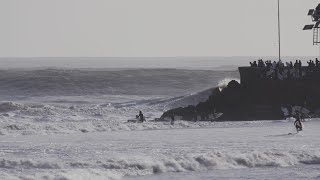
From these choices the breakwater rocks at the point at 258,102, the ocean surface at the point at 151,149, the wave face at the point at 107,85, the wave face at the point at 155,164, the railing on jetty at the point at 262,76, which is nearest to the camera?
the wave face at the point at 155,164

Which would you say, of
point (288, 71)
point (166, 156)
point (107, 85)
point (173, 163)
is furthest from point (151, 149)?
point (107, 85)

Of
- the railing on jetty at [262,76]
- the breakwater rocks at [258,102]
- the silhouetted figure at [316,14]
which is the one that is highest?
the silhouetted figure at [316,14]

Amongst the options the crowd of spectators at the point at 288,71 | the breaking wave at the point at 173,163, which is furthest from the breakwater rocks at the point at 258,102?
the breaking wave at the point at 173,163

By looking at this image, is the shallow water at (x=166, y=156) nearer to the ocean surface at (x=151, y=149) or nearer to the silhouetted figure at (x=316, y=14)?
the ocean surface at (x=151, y=149)

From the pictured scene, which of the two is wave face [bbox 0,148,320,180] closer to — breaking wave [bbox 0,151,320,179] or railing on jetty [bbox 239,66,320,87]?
breaking wave [bbox 0,151,320,179]

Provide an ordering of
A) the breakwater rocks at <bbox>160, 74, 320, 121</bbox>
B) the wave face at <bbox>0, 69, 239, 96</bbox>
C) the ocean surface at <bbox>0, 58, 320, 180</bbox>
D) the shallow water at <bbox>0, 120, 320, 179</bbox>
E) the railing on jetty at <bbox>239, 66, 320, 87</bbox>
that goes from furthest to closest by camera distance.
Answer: the wave face at <bbox>0, 69, 239, 96</bbox>
the railing on jetty at <bbox>239, 66, 320, 87</bbox>
the breakwater rocks at <bbox>160, 74, 320, 121</bbox>
the ocean surface at <bbox>0, 58, 320, 180</bbox>
the shallow water at <bbox>0, 120, 320, 179</bbox>

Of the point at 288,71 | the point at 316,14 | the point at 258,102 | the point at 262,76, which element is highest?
the point at 316,14

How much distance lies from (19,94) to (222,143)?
2077 inches

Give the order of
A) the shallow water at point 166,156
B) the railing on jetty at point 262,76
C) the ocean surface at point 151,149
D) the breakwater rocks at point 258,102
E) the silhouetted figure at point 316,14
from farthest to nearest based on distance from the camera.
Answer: the silhouetted figure at point 316,14
the railing on jetty at point 262,76
the breakwater rocks at point 258,102
the ocean surface at point 151,149
the shallow water at point 166,156

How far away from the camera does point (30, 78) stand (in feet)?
318

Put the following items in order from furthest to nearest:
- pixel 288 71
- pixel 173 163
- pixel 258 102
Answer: pixel 288 71 → pixel 258 102 → pixel 173 163

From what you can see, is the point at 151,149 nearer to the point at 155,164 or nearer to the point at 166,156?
the point at 166,156

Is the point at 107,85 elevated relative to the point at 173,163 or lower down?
lower down

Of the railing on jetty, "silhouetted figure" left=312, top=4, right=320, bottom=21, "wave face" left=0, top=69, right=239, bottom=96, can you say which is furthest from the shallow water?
"wave face" left=0, top=69, right=239, bottom=96
